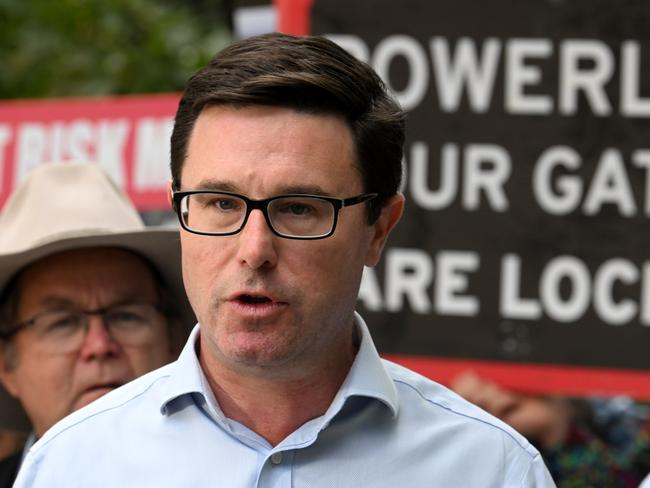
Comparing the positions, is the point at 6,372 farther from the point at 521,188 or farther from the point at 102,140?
the point at 521,188

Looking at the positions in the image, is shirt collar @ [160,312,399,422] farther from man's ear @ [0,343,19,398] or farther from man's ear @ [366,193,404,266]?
man's ear @ [0,343,19,398]

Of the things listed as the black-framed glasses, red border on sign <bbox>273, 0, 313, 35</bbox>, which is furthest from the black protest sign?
the black-framed glasses

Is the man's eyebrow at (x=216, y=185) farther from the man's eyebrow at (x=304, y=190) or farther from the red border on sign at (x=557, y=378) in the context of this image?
the red border on sign at (x=557, y=378)

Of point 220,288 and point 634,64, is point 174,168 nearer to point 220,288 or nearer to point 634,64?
point 220,288

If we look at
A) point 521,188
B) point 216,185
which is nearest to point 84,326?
point 216,185

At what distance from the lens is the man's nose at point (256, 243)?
6.57ft

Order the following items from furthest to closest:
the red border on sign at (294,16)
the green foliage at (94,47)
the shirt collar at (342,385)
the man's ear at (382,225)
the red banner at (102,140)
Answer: the green foliage at (94,47) → the red banner at (102,140) → the red border on sign at (294,16) → the man's ear at (382,225) → the shirt collar at (342,385)

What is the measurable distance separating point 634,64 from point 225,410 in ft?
6.88

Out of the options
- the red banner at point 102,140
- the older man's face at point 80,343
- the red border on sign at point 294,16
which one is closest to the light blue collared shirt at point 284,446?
the older man's face at point 80,343

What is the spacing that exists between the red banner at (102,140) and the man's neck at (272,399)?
2180 millimetres

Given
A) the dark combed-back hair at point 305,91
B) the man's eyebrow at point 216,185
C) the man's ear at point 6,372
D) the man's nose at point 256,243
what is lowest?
the man's ear at point 6,372

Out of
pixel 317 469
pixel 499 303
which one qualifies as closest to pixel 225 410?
pixel 317 469

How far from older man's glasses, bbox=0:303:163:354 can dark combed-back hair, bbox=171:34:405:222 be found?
1.01 m

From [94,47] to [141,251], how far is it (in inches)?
136
